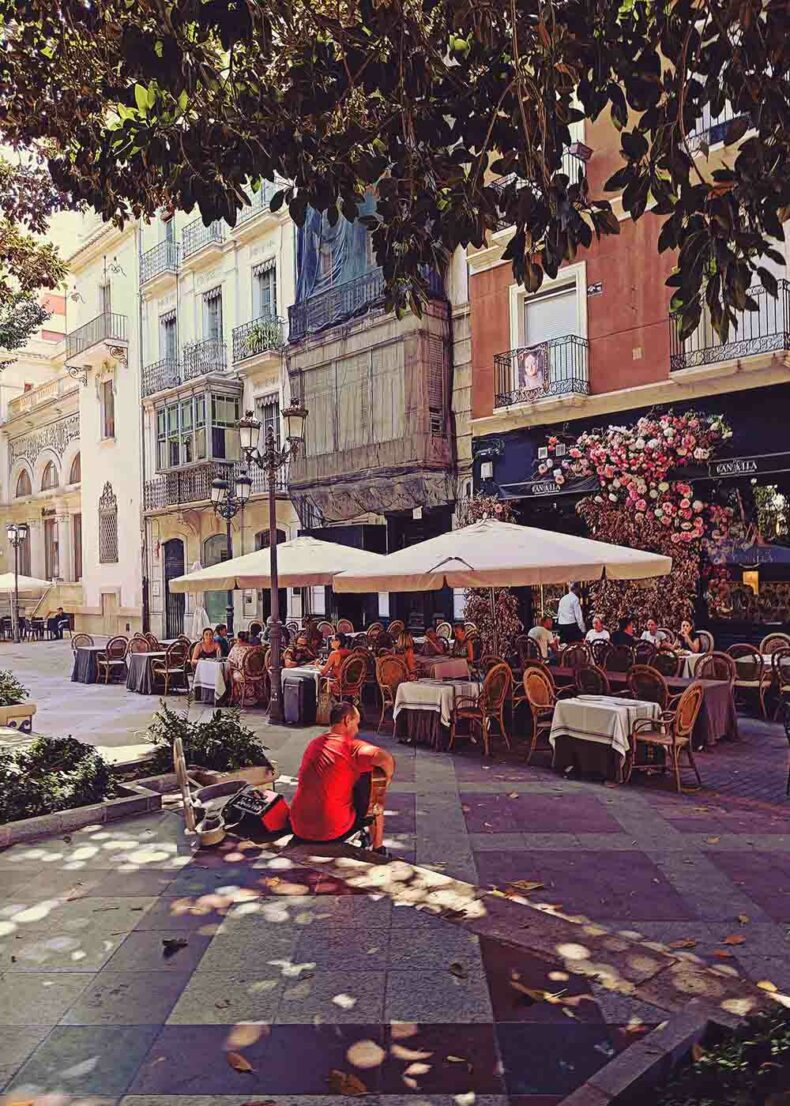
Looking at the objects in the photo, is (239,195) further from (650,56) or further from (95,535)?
(95,535)

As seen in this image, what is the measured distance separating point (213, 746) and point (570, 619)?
8852 mm

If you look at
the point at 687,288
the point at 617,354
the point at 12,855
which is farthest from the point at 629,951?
the point at 617,354

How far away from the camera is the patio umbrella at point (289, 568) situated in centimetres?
1355

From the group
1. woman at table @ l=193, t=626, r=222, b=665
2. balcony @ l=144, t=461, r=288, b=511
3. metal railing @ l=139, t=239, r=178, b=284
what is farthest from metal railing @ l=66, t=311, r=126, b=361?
woman at table @ l=193, t=626, r=222, b=665

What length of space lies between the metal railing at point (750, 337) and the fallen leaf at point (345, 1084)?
39.1 feet

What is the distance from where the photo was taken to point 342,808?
5707 mm

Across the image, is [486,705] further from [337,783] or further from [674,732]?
[337,783]

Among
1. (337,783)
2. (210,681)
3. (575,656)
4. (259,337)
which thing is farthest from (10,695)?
(259,337)

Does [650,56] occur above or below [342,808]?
above

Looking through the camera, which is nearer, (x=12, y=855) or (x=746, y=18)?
(x=746, y=18)

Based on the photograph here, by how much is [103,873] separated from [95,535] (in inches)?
1094

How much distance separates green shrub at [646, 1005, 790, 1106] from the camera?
7.95 ft

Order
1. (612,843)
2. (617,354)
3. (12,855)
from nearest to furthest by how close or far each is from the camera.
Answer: (12,855), (612,843), (617,354)

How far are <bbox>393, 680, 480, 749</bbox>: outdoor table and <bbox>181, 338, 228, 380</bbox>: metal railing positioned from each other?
56.8 ft
